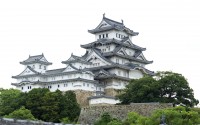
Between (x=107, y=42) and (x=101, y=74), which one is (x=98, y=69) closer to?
(x=101, y=74)

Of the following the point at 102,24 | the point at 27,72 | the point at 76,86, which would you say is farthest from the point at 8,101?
the point at 102,24

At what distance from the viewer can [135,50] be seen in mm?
87438

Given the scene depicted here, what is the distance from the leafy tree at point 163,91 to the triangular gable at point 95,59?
16.8 metres

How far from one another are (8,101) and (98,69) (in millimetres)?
18222

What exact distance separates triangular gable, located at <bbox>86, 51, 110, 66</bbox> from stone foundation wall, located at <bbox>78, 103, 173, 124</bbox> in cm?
2408

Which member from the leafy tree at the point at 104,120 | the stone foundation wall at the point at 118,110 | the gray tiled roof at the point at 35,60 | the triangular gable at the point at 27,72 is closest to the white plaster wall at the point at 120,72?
the gray tiled roof at the point at 35,60

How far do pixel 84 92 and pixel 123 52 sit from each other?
1246 centimetres

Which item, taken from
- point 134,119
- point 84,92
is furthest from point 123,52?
point 134,119

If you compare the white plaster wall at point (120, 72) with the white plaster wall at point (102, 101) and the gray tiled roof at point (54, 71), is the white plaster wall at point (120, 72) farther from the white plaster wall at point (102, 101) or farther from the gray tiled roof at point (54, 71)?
the gray tiled roof at point (54, 71)

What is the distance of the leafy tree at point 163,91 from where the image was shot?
6094 cm

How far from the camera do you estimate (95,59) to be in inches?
3164

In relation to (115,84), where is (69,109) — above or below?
below

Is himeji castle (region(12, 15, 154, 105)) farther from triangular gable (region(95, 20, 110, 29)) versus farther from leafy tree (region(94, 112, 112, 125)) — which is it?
leafy tree (region(94, 112, 112, 125))

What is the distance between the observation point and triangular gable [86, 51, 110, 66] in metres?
79.5
